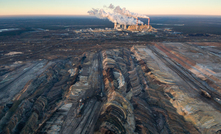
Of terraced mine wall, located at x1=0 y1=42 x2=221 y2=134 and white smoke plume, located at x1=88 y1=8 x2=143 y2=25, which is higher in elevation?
white smoke plume, located at x1=88 y1=8 x2=143 y2=25

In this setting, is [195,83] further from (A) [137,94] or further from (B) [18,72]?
(B) [18,72]

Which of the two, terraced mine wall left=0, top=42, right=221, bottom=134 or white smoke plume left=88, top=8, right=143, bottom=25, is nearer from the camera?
terraced mine wall left=0, top=42, right=221, bottom=134

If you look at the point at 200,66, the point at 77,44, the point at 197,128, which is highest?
the point at 77,44

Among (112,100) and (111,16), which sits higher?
(111,16)

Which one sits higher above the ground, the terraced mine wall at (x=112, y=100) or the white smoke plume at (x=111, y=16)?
the white smoke plume at (x=111, y=16)

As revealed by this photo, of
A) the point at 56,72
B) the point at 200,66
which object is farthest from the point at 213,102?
the point at 56,72

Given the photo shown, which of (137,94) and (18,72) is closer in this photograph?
(137,94)

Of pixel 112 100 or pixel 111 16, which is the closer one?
pixel 112 100

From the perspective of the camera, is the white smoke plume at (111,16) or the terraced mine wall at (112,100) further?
the white smoke plume at (111,16)
